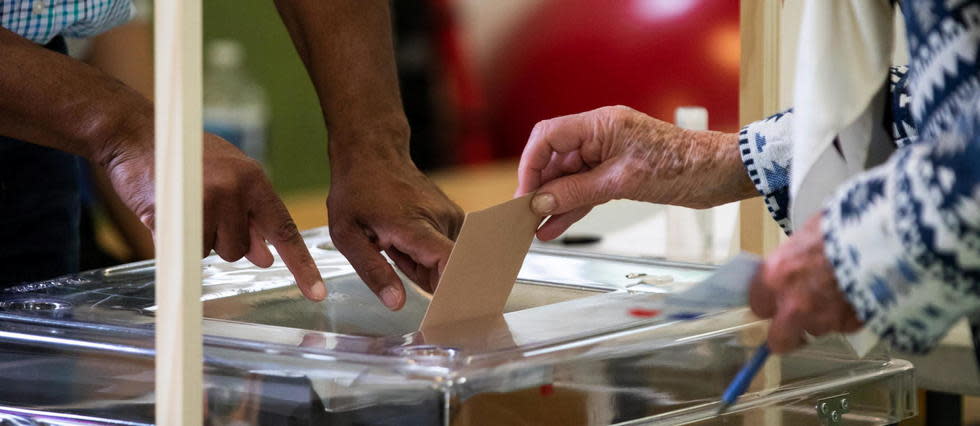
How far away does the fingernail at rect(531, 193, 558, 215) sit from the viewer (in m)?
0.85

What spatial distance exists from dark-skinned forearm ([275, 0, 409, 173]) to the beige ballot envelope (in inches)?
9.0

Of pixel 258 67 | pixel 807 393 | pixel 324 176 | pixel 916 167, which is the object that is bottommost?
pixel 807 393

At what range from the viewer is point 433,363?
0.64 m

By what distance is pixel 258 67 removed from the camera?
2.64 meters

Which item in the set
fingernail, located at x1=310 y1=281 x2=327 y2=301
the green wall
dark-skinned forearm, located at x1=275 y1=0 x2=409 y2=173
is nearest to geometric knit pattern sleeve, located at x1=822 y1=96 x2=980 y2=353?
fingernail, located at x1=310 y1=281 x2=327 y2=301

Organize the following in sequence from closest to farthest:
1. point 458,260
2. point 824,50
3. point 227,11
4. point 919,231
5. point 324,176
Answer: point 919,231 < point 824,50 < point 458,260 < point 227,11 < point 324,176

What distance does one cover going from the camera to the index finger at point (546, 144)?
3.10 feet

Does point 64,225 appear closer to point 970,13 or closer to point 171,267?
point 171,267

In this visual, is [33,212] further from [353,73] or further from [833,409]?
[833,409]

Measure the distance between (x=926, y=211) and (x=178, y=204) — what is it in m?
0.35

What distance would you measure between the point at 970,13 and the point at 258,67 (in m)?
2.20

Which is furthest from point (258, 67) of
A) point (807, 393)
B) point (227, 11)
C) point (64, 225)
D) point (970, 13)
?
point (970, 13)

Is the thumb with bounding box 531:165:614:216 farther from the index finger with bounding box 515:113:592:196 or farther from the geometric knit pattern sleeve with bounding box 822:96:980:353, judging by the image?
the geometric knit pattern sleeve with bounding box 822:96:980:353

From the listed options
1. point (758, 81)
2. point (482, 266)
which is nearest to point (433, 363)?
point (482, 266)
